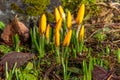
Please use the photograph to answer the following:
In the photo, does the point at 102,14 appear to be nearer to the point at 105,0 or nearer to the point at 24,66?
the point at 105,0

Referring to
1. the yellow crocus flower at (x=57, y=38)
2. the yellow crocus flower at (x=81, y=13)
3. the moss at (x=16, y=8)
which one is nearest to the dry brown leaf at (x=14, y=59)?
the yellow crocus flower at (x=57, y=38)

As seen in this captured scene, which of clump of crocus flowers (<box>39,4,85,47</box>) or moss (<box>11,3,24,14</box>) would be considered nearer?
clump of crocus flowers (<box>39,4,85,47</box>)

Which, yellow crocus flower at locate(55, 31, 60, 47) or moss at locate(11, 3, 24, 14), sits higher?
moss at locate(11, 3, 24, 14)

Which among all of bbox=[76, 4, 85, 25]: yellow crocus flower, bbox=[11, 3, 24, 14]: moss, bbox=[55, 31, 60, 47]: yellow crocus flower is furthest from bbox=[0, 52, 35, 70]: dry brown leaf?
bbox=[11, 3, 24, 14]: moss

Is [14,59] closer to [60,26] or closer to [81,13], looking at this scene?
[60,26]

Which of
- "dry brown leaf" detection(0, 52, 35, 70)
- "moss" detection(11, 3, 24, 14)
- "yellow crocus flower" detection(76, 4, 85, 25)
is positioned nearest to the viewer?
"dry brown leaf" detection(0, 52, 35, 70)

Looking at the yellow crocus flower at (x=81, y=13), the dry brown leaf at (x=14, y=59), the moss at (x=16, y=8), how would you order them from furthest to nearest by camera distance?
the moss at (x=16, y=8) < the yellow crocus flower at (x=81, y=13) < the dry brown leaf at (x=14, y=59)

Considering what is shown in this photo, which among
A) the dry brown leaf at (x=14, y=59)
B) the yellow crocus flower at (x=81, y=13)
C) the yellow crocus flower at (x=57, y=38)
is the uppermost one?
the yellow crocus flower at (x=81, y=13)

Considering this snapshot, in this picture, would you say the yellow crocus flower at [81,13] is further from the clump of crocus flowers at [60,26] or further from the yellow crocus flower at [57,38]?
the yellow crocus flower at [57,38]

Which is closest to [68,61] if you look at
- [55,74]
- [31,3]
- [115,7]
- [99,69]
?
[55,74]

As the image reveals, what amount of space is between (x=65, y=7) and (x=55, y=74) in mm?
1159

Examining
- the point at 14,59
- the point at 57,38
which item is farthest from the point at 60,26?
the point at 14,59

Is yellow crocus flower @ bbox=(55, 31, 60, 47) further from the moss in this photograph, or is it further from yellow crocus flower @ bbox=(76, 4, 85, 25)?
the moss

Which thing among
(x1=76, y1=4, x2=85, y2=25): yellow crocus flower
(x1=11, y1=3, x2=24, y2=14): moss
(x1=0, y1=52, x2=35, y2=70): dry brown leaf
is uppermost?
(x1=11, y1=3, x2=24, y2=14): moss
